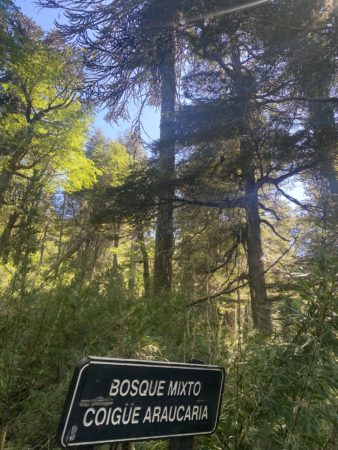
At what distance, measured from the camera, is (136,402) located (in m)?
1.42

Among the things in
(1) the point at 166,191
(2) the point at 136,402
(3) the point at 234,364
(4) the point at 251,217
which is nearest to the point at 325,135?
(4) the point at 251,217

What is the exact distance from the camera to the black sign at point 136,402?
1.27 metres

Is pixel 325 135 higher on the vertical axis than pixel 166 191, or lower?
higher

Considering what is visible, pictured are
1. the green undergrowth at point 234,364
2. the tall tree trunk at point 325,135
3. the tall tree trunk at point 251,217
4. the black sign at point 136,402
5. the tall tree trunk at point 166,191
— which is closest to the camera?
the black sign at point 136,402

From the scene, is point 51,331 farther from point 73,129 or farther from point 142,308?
point 73,129

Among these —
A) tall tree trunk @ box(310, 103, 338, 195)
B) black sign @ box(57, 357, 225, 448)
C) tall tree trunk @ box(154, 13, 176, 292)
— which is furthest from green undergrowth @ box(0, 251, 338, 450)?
tall tree trunk @ box(310, 103, 338, 195)

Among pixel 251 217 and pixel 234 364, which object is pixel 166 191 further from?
pixel 234 364

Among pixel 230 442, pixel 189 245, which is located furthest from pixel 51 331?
pixel 189 245

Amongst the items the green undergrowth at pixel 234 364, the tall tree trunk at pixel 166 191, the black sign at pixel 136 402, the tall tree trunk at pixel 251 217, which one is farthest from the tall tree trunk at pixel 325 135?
the black sign at pixel 136 402

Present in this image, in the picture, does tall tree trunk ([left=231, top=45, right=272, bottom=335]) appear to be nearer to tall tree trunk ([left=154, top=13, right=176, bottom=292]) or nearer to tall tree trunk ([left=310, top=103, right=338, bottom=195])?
tall tree trunk ([left=310, top=103, right=338, bottom=195])

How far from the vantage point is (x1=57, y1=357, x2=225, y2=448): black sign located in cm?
127

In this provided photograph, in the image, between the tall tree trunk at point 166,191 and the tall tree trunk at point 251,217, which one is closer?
the tall tree trunk at point 251,217

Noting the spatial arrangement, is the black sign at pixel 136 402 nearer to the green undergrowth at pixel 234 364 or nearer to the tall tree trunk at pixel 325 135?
the green undergrowth at pixel 234 364

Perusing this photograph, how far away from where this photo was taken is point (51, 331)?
3311mm
